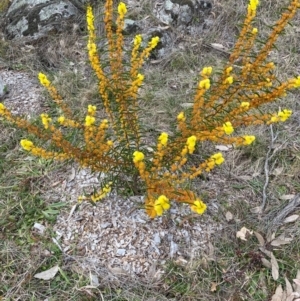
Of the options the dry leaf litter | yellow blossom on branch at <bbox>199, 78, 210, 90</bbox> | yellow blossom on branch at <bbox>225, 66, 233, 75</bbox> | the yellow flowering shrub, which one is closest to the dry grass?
the dry leaf litter

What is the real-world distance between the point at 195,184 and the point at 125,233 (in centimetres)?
57

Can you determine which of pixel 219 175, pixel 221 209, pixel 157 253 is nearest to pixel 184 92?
pixel 219 175

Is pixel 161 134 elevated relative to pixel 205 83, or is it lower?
lower

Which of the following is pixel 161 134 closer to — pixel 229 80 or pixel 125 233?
pixel 229 80

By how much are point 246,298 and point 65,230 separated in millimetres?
1087

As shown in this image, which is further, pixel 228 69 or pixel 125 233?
pixel 125 233

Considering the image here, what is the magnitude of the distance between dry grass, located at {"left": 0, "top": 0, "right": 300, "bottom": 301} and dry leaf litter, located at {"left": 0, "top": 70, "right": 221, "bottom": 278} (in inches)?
2.5

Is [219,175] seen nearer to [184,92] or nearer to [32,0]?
[184,92]

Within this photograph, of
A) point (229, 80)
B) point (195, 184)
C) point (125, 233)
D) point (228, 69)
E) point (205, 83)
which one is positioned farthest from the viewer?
point (195, 184)

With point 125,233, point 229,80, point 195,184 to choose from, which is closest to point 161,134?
point 229,80

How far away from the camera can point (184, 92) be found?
342 centimetres

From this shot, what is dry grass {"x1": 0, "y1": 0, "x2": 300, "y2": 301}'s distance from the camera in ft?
7.55

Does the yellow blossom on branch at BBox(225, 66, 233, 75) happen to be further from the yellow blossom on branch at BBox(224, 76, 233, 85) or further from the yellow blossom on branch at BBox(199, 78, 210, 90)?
the yellow blossom on branch at BBox(199, 78, 210, 90)

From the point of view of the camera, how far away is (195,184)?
2715 millimetres
